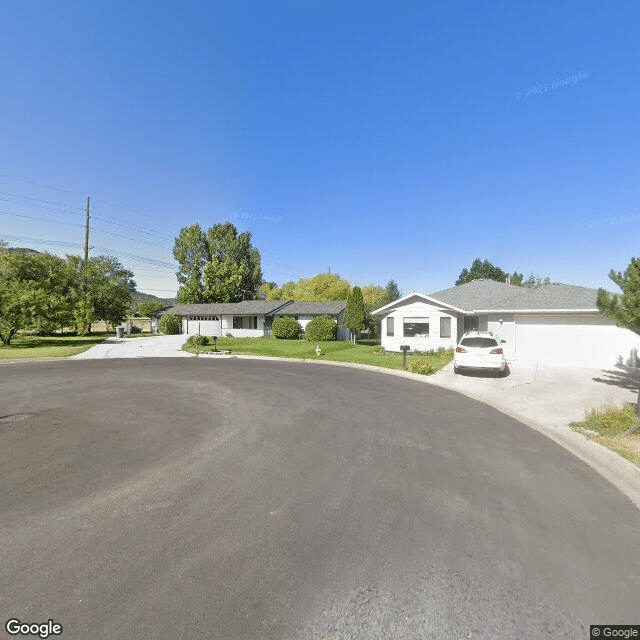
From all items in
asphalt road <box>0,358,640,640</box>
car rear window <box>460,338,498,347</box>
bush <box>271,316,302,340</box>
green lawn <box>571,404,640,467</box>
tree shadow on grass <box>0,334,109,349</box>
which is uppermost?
bush <box>271,316,302,340</box>

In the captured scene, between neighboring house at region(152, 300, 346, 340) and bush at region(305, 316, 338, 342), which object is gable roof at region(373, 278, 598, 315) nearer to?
bush at region(305, 316, 338, 342)

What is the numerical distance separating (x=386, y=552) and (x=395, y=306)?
2134 centimetres

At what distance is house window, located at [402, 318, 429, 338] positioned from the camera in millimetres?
23016

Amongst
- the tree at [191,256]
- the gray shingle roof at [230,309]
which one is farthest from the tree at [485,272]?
the tree at [191,256]

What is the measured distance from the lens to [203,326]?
41219 mm

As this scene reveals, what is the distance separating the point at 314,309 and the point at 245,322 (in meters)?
8.95

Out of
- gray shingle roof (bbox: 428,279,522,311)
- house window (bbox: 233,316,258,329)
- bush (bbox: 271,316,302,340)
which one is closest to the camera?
gray shingle roof (bbox: 428,279,522,311)

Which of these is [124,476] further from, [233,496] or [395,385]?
[395,385]

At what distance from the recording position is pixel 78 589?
286 cm

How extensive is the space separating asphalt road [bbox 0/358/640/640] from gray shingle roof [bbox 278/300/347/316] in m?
29.2

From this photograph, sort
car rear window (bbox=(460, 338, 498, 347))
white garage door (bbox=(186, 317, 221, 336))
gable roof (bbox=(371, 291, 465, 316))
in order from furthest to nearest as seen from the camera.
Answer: white garage door (bbox=(186, 317, 221, 336)) → gable roof (bbox=(371, 291, 465, 316)) → car rear window (bbox=(460, 338, 498, 347))

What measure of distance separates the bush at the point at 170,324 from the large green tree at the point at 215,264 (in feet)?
27.9

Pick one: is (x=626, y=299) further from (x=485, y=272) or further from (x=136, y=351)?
(x=485, y=272)

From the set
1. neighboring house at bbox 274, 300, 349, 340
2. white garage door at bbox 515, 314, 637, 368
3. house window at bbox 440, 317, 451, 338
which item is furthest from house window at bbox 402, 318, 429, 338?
neighboring house at bbox 274, 300, 349, 340
